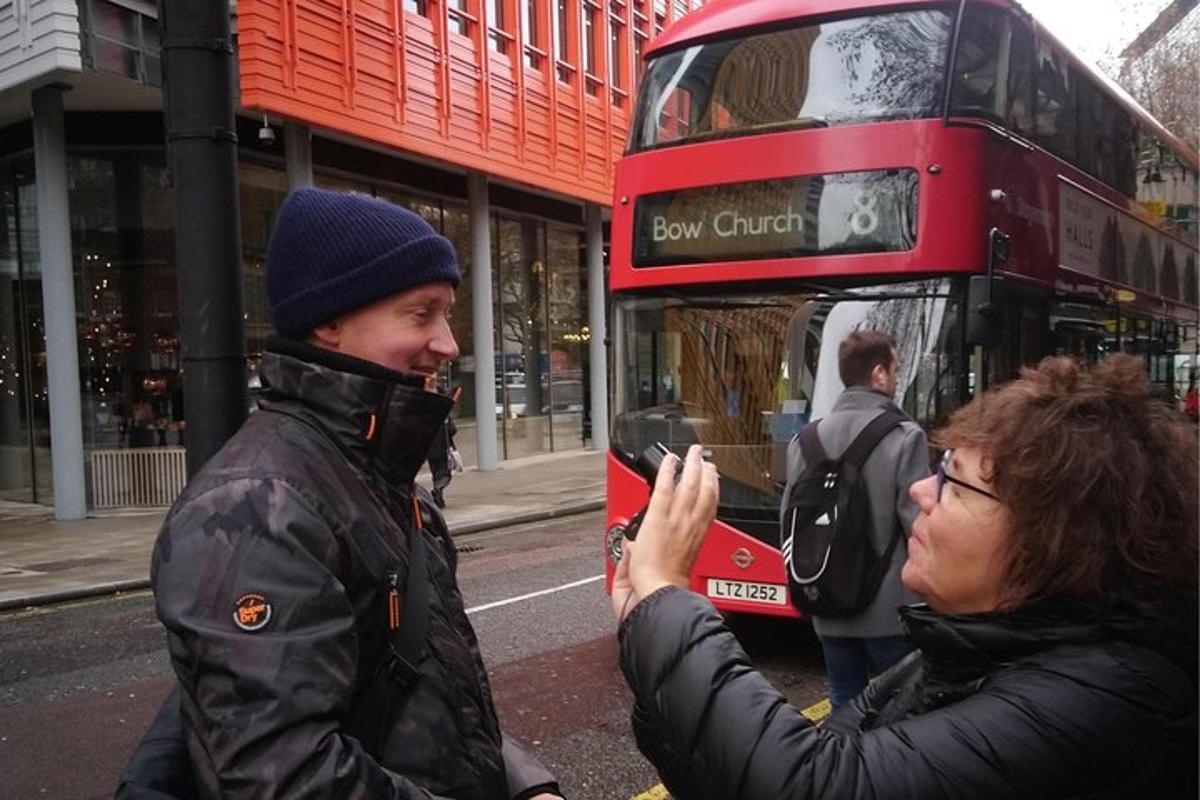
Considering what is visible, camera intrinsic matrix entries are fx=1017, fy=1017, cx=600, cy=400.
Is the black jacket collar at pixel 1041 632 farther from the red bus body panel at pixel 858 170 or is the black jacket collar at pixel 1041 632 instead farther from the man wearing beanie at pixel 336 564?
the red bus body panel at pixel 858 170

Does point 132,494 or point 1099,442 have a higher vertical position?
point 1099,442

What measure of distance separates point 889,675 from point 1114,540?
584mm

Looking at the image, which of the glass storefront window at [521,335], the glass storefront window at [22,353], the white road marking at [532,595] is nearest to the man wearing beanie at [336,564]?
the white road marking at [532,595]

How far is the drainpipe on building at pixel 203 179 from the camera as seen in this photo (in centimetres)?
247

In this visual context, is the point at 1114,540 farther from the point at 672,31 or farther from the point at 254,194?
the point at 254,194

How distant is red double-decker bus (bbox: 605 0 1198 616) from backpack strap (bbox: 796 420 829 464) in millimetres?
1979

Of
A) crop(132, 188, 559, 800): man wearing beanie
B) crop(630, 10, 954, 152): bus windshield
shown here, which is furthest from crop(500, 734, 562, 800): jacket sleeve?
crop(630, 10, 954, 152): bus windshield

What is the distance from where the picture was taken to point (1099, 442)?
144 centimetres

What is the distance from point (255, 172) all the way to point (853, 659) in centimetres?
1421

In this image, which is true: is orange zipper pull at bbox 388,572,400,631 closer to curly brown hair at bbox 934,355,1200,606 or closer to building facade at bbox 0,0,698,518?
curly brown hair at bbox 934,355,1200,606

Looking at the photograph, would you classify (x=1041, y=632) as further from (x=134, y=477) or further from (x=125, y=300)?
(x=125, y=300)

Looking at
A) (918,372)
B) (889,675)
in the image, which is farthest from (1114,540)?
(918,372)

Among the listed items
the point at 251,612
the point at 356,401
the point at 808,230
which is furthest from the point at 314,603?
the point at 808,230

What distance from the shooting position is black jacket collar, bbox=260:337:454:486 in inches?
62.2
